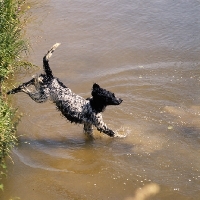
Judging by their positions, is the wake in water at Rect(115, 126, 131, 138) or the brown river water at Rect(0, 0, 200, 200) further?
the wake in water at Rect(115, 126, 131, 138)

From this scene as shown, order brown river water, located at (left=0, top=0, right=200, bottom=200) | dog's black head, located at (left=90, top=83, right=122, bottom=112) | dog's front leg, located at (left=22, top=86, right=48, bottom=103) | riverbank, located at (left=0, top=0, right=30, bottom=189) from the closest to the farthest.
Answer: riverbank, located at (left=0, top=0, right=30, bottom=189) → brown river water, located at (left=0, top=0, right=200, bottom=200) → dog's black head, located at (left=90, top=83, right=122, bottom=112) → dog's front leg, located at (left=22, top=86, right=48, bottom=103)

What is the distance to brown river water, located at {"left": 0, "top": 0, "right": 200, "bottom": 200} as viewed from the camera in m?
4.99

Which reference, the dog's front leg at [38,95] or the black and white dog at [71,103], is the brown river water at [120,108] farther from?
the dog's front leg at [38,95]

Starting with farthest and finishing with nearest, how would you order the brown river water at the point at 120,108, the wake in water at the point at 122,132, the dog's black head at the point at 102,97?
the wake in water at the point at 122,132 → the dog's black head at the point at 102,97 → the brown river water at the point at 120,108

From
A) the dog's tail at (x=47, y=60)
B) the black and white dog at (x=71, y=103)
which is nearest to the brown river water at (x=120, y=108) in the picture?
the black and white dog at (x=71, y=103)

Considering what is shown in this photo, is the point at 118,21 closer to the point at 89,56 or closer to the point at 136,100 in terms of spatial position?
the point at 89,56

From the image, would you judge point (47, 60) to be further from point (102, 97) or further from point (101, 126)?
point (101, 126)

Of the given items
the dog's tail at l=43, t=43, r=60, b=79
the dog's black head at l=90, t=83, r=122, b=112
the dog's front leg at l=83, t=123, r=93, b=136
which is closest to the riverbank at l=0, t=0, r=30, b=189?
the dog's tail at l=43, t=43, r=60, b=79

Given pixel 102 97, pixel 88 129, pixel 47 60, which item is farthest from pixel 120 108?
pixel 47 60

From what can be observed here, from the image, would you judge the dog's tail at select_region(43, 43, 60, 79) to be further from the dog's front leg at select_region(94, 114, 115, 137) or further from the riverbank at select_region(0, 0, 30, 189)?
the dog's front leg at select_region(94, 114, 115, 137)

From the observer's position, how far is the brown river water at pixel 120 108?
196 inches

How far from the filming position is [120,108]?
662 cm

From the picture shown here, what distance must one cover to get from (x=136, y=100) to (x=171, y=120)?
847mm

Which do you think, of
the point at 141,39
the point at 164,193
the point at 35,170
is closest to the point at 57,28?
the point at 141,39
